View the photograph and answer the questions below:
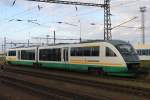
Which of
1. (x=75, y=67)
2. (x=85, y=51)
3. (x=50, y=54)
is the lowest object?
(x=75, y=67)

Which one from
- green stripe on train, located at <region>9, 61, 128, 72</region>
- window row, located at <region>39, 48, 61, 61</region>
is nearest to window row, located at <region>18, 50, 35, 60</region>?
green stripe on train, located at <region>9, 61, 128, 72</region>

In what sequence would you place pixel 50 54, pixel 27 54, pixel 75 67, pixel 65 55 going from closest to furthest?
pixel 75 67
pixel 65 55
pixel 50 54
pixel 27 54

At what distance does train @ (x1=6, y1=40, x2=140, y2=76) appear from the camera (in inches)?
1053

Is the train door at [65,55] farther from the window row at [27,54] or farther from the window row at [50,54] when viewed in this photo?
the window row at [27,54]

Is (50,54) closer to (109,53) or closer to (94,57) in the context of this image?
(94,57)

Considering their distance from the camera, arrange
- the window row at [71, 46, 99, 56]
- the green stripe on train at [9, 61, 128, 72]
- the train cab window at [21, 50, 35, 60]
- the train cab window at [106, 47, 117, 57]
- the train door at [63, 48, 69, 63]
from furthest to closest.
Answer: the train cab window at [21, 50, 35, 60] < the train door at [63, 48, 69, 63] < the window row at [71, 46, 99, 56] < the train cab window at [106, 47, 117, 57] < the green stripe on train at [9, 61, 128, 72]

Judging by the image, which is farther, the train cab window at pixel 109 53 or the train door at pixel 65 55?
the train door at pixel 65 55

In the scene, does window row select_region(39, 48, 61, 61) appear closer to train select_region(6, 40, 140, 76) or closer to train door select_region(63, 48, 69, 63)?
train select_region(6, 40, 140, 76)

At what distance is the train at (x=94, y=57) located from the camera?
2674 centimetres

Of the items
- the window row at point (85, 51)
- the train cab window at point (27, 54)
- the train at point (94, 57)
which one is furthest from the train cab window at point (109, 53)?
the train cab window at point (27, 54)

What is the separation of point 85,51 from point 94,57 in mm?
1688

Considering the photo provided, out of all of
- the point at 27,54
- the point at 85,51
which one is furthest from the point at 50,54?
the point at 27,54

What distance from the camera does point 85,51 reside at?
31.0m

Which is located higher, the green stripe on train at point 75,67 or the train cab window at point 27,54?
the train cab window at point 27,54
